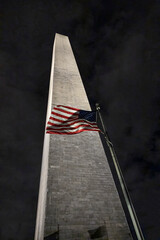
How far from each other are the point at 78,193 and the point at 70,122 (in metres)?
3.11

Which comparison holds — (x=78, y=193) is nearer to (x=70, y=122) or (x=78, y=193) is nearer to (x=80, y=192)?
(x=80, y=192)

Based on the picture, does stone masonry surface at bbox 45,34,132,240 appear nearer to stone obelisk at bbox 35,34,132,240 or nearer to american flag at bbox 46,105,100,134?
stone obelisk at bbox 35,34,132,240

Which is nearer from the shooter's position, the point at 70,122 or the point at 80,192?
the point at 70,122

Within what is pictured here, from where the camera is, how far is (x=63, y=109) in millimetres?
6234

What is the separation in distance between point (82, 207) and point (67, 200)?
2.14 feet

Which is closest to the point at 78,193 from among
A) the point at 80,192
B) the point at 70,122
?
the point at 80,192

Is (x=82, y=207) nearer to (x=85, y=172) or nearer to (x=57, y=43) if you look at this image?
(x=85, y=172)

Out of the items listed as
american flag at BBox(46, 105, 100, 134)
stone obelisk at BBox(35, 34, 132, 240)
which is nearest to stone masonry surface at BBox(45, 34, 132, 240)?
stone obelisk at BBox(35, 34, 132, 240)

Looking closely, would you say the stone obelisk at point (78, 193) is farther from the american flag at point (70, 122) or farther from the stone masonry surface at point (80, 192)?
the american flag at point (70, 122)

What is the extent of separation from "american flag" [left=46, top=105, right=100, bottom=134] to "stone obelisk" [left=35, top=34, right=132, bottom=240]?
2.40 meters

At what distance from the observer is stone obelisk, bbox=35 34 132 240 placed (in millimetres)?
5504

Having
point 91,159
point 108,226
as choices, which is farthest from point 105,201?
point 91,159

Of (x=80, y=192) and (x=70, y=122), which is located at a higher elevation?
(x=70, y=122)

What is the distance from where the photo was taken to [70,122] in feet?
19.5
